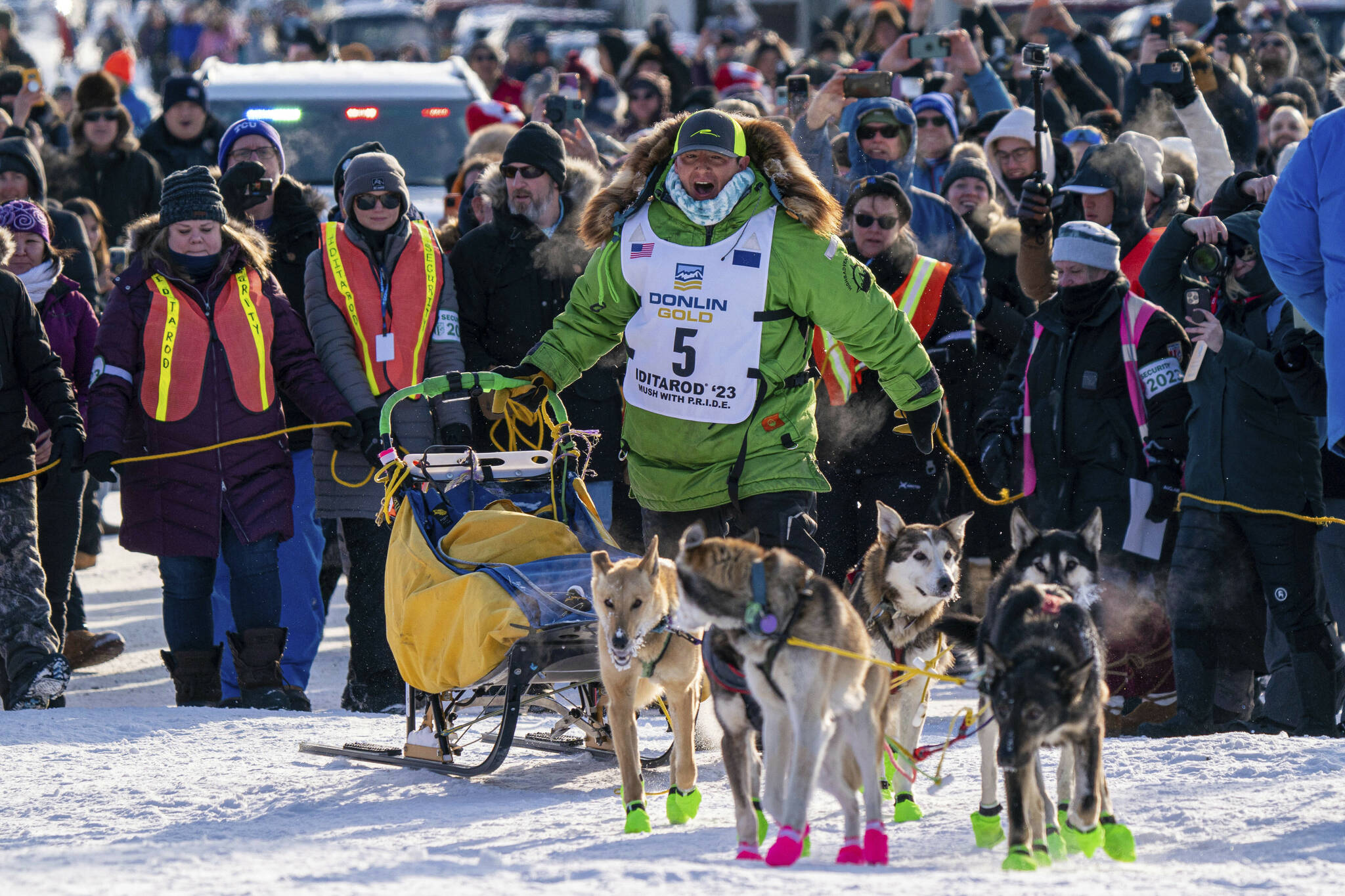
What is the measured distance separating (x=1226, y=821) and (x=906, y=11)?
13.2 metres

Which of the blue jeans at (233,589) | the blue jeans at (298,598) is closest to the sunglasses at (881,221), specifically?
the blue jeans at (298,598)

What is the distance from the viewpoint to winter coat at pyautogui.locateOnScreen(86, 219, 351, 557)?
705 cm

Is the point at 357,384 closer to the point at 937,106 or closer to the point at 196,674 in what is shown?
the point at 196,674

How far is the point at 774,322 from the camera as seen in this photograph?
564 cm

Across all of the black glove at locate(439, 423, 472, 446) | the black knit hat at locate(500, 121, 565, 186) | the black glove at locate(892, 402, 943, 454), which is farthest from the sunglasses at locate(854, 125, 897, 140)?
the black glove at locate(892, 402, 943, 454)

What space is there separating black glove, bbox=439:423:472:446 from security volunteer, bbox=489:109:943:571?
1522 mm

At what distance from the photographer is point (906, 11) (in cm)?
1748

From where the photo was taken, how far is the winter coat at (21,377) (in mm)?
7289

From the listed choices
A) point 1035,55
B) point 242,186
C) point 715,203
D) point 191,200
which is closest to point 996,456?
point 715,203

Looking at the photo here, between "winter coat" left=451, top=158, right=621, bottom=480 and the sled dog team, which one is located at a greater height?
"winter coat" left=451, top=158, right=621, bottom=480

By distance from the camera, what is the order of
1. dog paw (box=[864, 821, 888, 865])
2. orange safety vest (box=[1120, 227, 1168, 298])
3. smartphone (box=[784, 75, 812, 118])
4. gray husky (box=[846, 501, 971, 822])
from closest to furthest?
dog paw (box=[864, 821, 888, 865]) < gray husky (box=[846, 501, 971, 822]) < orange safety vest (box=[1120, 227, 1168, 298]) < smartphone (box=[784, 75, 812, 118])

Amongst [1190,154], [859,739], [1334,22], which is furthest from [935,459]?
[1334,22]

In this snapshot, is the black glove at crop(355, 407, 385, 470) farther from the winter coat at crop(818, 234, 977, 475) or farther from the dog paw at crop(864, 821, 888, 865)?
the dog paw at crop(864, 821, 888, 865)

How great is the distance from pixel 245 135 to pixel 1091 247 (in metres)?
3.90
